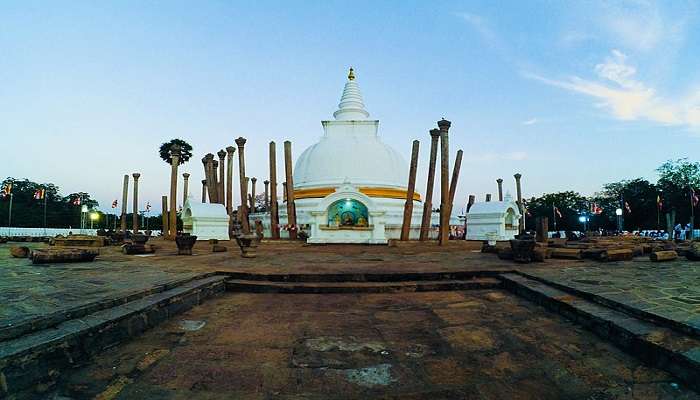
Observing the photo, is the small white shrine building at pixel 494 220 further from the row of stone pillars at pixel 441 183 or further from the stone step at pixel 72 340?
the stone step at pixel 72 340

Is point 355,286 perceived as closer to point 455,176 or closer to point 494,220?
point 455,176

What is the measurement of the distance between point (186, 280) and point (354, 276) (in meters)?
2.51

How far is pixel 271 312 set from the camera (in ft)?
14.3

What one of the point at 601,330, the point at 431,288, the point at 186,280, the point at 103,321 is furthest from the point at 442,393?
the point at 186,280

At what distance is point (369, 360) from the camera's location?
2.86m

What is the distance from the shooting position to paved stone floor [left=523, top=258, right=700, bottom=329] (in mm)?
3357

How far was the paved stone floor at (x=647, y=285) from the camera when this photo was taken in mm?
3357

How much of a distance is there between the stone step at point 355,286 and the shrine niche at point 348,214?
40.3 feet

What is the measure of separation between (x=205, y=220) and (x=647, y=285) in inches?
791

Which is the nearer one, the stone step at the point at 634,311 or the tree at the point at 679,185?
the stone step at the point at 634,311

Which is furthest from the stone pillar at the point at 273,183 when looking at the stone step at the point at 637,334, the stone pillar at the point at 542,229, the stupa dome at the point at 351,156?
the stone step at the point at 637,334

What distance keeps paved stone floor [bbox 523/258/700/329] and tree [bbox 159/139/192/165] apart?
34.6 meters

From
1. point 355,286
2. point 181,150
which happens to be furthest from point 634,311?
point 181,150

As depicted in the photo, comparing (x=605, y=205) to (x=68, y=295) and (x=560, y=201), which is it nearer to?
(x=560, y=201)
